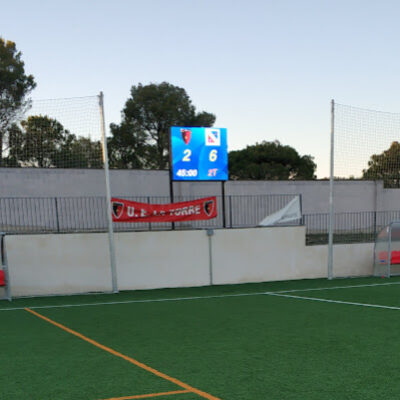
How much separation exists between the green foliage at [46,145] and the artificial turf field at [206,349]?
9289mm

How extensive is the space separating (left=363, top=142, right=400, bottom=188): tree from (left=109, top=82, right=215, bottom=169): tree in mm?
27119

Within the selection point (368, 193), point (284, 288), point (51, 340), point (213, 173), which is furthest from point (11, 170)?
point (368, 193)

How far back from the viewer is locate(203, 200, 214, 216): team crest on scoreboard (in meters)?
18.6

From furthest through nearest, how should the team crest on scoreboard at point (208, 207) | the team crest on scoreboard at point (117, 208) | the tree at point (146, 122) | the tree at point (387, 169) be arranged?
the tree at point (146, 122) → the tree at point (387, 169) → the team crest on scoreboard at point (208, 207) → the team crest on scoreboard at point (117, 208)

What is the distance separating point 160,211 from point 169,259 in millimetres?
2063

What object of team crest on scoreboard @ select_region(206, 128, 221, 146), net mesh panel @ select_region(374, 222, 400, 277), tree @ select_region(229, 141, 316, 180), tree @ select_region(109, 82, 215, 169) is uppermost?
tree @ select_region(109, 82, 215, 169)

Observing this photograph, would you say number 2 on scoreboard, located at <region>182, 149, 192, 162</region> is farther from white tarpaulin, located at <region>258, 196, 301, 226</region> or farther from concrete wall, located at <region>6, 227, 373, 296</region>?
white tarpaulin, located at <region>258, 196, 301, 226</region>

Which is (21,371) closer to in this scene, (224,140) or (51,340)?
(51,340)

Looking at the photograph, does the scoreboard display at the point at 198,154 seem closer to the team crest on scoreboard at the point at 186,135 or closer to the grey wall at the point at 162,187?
the team crest on scoreboard at the point at 186,135

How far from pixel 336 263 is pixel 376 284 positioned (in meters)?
3.51

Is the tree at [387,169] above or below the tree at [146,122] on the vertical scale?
below

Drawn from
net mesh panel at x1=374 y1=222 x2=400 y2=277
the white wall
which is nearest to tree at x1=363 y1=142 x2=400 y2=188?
net mesh panel at x1=374 y1=222 x2=400 y2=277

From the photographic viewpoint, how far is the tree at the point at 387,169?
28.7 metres

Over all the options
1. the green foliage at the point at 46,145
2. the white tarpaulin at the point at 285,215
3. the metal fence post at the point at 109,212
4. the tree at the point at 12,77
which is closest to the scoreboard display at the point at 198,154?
the white tarpaulin at the point at 285,215
